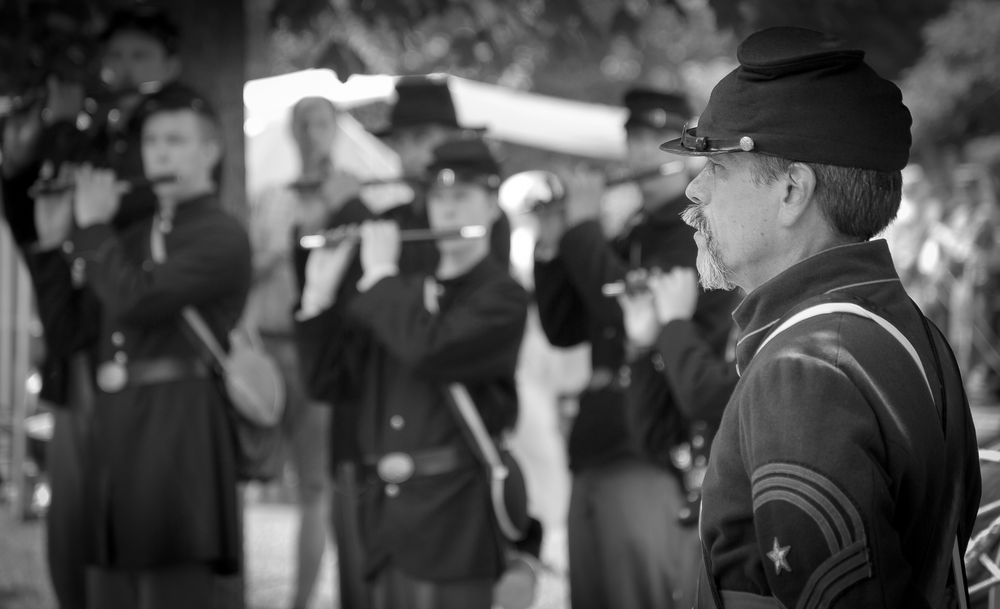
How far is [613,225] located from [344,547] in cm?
224

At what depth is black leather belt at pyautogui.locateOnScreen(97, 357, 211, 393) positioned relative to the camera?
15.3 ft

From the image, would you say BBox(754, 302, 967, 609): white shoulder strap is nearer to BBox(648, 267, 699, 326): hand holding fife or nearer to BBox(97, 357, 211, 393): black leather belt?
BBox(648, 267, 699, 326): hand holding fife

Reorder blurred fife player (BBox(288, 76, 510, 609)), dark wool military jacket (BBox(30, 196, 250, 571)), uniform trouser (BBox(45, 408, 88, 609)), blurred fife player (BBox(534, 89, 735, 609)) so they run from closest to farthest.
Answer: dark wool military jacket (BBox(30, 196, 250, 571)) → blurred fife player (BBox(534, 89, 735, 609)) → blurred fife player (BBox(288, 76, 510, 609)) → uniform trouser (BBox(45, 408, 88, 609))

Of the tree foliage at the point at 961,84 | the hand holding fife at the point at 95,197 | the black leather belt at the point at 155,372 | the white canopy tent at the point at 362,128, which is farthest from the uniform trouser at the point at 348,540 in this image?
the tree foliage at the point at 961,84

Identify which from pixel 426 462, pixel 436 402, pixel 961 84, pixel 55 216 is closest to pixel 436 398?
pixel 436 402

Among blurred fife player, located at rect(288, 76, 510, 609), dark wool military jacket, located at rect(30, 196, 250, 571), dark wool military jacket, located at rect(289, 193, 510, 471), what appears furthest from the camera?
blurred fife player, located at rect(288, 76, 510, 609)

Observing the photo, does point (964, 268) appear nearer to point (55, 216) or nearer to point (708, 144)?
point (55, 216)

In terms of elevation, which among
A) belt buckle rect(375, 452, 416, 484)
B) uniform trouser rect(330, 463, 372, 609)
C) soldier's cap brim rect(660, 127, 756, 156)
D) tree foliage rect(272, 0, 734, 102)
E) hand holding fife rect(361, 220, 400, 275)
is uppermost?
tree foliage rect(272, 0, 734, 102)

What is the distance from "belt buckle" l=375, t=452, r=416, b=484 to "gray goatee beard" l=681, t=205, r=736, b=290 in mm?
2259

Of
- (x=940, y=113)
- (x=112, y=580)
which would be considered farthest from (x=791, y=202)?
(x=940, y=113)

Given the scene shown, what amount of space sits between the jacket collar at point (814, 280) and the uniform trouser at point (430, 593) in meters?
2.44

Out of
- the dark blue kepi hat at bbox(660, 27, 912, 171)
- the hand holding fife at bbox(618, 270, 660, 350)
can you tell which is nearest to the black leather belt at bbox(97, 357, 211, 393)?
the hand holding fife at bbox(618, 270, 660, 350)

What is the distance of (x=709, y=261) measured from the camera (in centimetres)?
230

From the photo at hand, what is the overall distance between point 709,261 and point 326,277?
299cm
